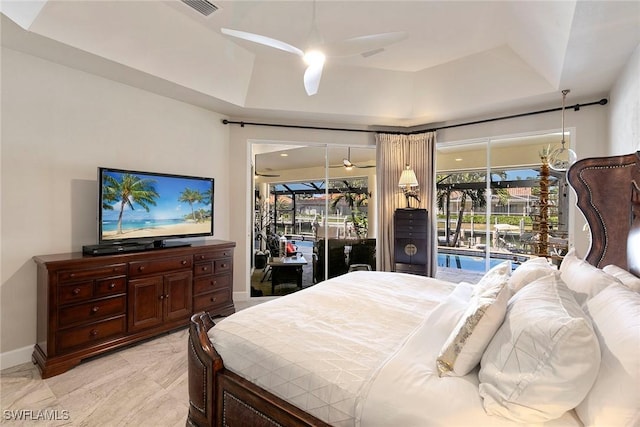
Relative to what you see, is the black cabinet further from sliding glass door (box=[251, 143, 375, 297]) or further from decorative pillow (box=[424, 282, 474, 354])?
decorative pillow (box=[424, 282, 474, 354])

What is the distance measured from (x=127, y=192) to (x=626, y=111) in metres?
4.67

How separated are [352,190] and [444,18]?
2.72 metres

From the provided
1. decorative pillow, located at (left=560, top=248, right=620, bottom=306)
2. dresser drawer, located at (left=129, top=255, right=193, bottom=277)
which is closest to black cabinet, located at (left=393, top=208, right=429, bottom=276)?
decorative pillow, located at (left=560, top=248, right=620, bottom=306)

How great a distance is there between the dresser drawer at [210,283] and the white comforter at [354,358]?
1.74 m

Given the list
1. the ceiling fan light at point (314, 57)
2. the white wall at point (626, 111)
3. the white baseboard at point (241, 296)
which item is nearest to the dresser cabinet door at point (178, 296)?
the white baseboard at point (241, 296)

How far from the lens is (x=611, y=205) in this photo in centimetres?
181

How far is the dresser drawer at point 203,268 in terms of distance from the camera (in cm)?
332

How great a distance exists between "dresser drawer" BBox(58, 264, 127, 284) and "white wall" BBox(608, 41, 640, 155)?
4.40 metres

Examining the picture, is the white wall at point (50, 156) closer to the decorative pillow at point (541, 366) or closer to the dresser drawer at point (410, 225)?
the dresser drawer at point (410, 225)

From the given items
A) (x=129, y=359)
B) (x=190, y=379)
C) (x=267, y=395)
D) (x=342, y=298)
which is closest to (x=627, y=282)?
(x=342, y=298)

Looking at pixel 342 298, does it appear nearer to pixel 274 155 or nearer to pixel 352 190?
pixel 352 190

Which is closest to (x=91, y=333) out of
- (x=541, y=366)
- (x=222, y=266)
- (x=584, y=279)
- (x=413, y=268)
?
(x=222, y=266)

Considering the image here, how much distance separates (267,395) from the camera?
132 centimetres

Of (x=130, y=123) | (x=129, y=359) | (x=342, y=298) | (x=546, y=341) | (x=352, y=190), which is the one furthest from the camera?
(x=352, y=190)
